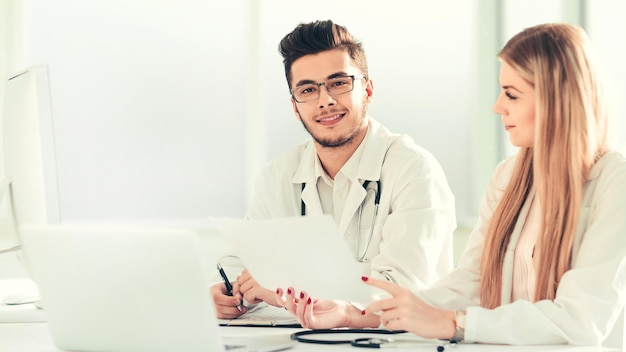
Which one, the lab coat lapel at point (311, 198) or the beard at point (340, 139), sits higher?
the beard at point (340, 139)

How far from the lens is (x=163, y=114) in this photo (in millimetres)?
4789

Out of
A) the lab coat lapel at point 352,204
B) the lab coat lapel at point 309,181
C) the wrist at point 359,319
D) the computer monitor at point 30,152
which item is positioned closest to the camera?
the wrist at point 359,319

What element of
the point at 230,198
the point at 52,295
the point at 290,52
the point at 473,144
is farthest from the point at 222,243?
the point at 52,295

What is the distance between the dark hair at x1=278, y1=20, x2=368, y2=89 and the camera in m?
2.79

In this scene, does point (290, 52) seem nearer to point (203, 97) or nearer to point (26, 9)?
point (203, 97)

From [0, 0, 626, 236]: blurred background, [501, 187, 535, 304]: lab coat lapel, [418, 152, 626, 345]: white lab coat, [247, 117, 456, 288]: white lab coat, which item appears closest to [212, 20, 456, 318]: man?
[247, 117, 456, 288]: white lab coat

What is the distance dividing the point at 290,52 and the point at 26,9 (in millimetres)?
2500

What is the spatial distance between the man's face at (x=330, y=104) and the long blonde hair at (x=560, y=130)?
83 centimetres

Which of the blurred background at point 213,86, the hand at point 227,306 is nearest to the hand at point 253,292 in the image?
the hand at point 227,306

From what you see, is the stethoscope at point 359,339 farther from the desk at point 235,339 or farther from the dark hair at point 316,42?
the dark hair at point 316,42

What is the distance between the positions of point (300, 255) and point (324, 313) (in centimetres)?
35

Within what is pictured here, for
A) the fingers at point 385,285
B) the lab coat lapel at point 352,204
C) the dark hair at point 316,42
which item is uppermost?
the dark hair at point 316,42

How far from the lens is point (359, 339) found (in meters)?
1.87

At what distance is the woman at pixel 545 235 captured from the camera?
1.82m
